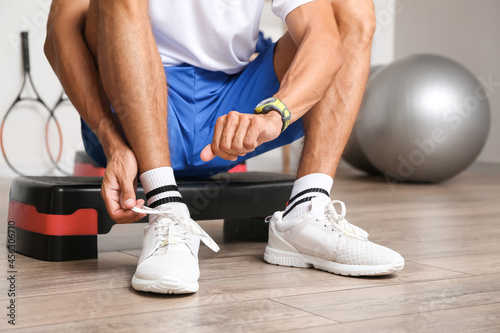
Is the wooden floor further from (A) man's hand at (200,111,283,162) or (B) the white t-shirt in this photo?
(B) the white t-shirt

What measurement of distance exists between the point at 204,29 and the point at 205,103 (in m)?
0.16

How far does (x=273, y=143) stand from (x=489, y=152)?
2997 millimetres

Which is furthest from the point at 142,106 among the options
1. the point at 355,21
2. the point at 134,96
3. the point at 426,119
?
the point at 426,119

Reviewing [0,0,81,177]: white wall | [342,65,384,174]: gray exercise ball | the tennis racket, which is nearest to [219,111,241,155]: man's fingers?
[342,65,384,174]: gray exercise ball

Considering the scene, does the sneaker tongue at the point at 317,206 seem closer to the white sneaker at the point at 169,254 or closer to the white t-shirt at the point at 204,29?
the white sneaker at the point at 169,254

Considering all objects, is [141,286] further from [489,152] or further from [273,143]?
[489,152]

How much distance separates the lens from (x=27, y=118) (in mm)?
3539

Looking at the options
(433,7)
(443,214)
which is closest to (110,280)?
(443,214)

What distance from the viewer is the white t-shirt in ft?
4.38

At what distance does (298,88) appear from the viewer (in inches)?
44.1

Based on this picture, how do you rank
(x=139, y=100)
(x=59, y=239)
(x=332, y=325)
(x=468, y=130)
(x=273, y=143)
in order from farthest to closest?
(x=468, y=130)
(x=273, y=143)
(x=59, y=239)
(x=139, y=100)
(x=332, y=325)

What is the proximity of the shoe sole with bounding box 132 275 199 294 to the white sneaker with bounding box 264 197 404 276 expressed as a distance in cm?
28

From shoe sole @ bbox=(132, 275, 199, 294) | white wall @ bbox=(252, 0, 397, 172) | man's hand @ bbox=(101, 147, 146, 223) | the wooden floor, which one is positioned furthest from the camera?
white wall @ bbox=(252, 0, 397, 172)

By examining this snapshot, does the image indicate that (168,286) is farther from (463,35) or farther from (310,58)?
(463,35)
